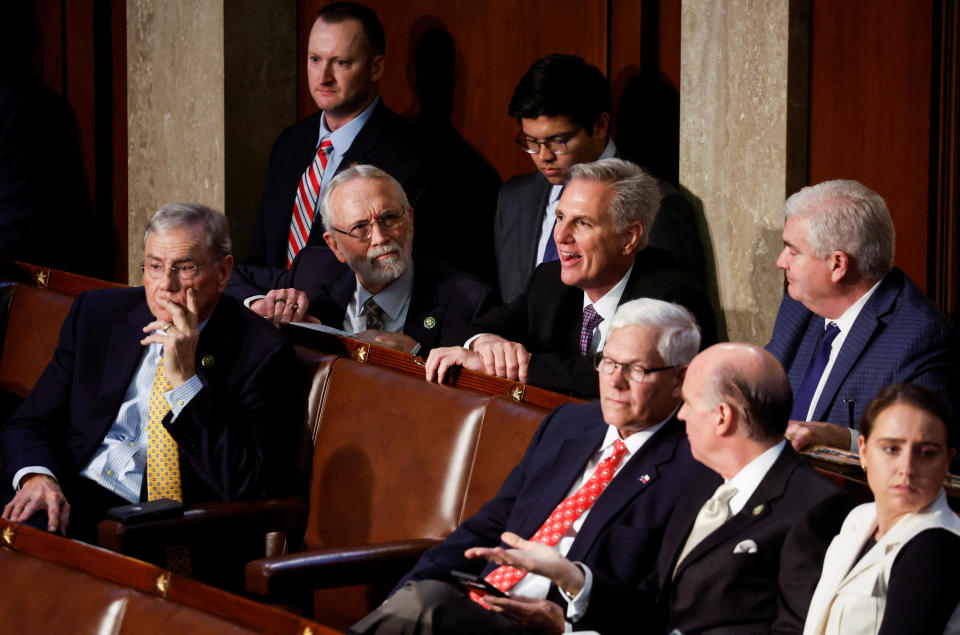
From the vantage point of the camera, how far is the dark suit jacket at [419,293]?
3346mm

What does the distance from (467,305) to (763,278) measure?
83cm

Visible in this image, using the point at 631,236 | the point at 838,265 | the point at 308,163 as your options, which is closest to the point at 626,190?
the point at 631,236

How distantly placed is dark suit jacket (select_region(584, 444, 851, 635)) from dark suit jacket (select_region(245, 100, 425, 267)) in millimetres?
2108

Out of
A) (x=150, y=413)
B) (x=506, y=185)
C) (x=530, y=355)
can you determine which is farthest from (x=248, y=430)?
(x=506, y=185)

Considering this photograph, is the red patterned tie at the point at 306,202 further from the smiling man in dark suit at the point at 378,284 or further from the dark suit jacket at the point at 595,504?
the dark suit jacket at the point at 595,504

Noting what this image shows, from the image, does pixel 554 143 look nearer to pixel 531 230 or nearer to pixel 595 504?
pixel 531 230

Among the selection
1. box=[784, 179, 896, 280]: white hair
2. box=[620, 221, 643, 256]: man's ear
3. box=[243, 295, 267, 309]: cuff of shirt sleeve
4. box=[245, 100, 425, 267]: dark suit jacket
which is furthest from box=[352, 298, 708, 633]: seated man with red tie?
box=[245, 100, 425, 267]: dark suit jacket

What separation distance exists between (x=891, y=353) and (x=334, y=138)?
7.12 feet

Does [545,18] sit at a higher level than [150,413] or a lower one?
higher

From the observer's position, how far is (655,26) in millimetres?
3951

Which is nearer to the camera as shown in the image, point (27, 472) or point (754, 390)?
point (754, 390)

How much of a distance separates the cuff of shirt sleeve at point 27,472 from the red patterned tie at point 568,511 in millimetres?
1192

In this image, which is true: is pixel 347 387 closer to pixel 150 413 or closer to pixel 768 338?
pixel 150 413

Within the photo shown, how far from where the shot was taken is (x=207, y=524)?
2695 millimetres
